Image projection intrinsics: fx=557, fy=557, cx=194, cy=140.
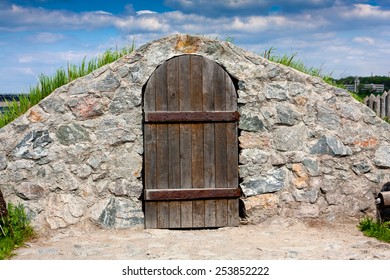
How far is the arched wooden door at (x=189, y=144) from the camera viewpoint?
730cm

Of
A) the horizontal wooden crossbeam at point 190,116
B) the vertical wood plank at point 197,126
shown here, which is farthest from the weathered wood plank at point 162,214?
the horizontal wooden crossbeam at point 190,116

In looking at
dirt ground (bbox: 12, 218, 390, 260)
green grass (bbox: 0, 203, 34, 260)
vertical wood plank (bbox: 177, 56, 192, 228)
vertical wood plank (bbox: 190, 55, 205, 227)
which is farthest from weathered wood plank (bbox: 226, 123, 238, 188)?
green grass (bbox: 0, 203, 34, 260)

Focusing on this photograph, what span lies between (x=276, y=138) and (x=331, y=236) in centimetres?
148

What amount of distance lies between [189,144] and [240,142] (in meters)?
0.69

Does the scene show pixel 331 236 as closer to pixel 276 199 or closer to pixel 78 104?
pixel 276 199

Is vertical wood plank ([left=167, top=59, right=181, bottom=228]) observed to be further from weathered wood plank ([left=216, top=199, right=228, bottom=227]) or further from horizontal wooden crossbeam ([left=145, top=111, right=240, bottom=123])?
weathered wood plank ([left=216, top=199, right=228, bottom=227])

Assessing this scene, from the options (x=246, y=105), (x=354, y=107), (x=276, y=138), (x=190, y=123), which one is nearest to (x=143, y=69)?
(x=190, y=123)

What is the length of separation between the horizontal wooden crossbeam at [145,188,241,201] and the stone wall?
15cm

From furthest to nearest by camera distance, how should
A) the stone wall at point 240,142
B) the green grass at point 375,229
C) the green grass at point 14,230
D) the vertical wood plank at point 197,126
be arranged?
the vertical wood plank at point 197,126 < the stone wall at point 240,142 < the green grass at point 375,229 < the green grass at point 14,230

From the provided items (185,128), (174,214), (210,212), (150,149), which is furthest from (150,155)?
(210,212)

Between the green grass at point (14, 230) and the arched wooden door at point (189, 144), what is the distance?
154 cm

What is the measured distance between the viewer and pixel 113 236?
707cm

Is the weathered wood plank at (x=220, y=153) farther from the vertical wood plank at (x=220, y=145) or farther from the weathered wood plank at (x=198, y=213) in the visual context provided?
the weathered wood plank at (x=198, y=213)
